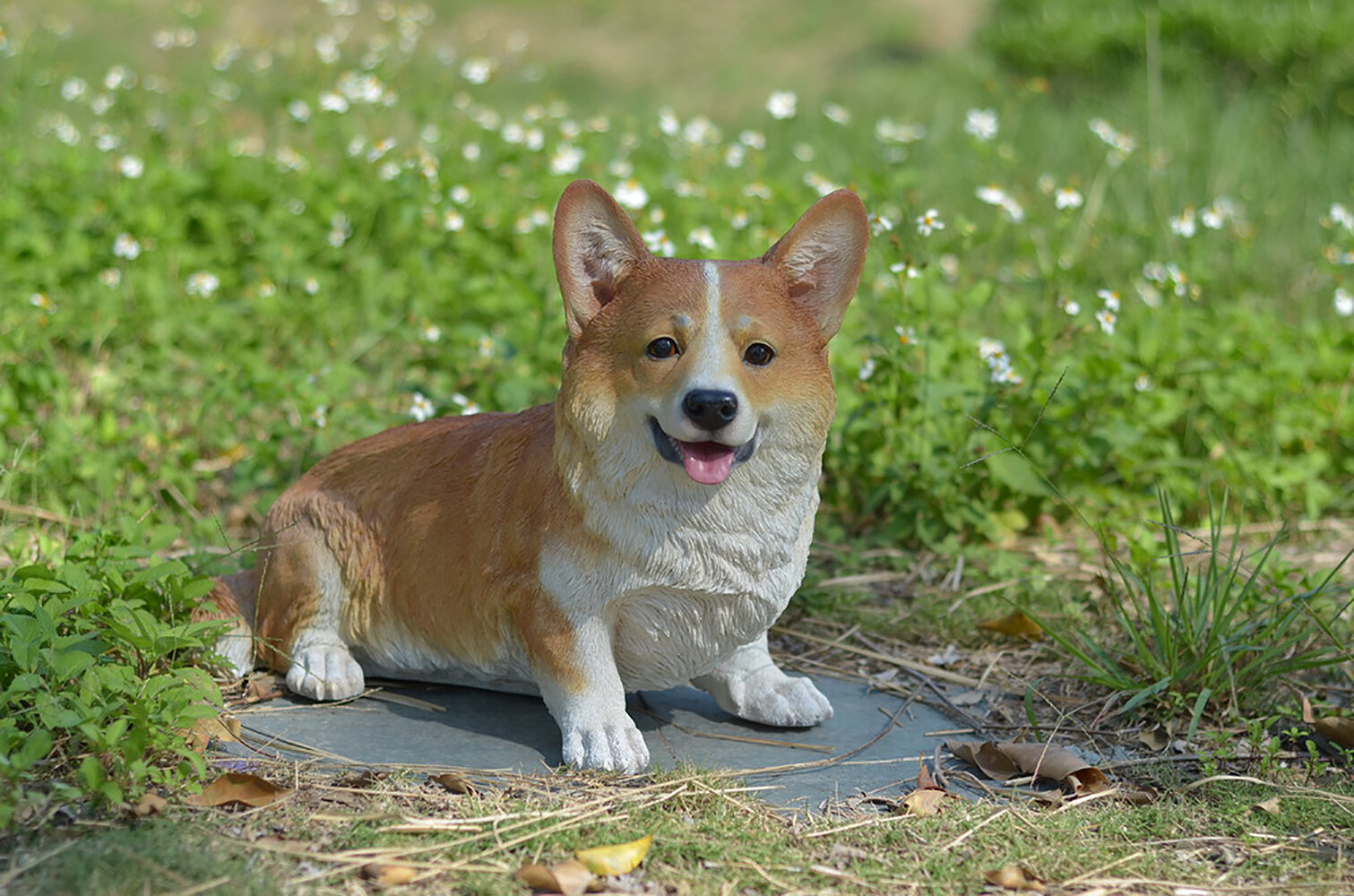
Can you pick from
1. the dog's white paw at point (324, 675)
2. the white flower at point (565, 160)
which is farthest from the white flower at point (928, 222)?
the dog's white paw at point (324, 675)

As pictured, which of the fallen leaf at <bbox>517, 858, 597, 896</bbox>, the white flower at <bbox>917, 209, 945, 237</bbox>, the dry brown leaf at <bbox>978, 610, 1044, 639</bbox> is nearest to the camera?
the fallen leaf at <bbox>517, 858, 597, 896</bbox>

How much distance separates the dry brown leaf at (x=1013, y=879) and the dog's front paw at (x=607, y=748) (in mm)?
723

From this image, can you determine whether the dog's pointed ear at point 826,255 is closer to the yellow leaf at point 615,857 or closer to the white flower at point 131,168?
the yellow leaf at point 615,857

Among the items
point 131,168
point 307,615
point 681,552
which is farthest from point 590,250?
point 131,168

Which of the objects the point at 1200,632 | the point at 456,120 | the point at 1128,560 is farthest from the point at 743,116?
the point at 1200,632

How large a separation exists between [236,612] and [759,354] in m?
1.50

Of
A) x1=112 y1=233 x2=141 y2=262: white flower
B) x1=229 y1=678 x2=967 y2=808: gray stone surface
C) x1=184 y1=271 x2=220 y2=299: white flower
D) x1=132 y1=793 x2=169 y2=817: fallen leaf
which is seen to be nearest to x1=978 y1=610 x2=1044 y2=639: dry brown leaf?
Result: x1=229 y1=678 x2=967 y2=808: gray stone surface

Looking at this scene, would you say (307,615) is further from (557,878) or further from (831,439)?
(831,439)

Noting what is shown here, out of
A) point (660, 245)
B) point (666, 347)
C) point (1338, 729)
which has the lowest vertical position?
point (1338, 729)

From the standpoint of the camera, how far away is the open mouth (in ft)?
8.82

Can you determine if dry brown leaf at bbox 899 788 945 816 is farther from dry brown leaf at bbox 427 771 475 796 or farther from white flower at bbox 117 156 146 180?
white flower at bbox 117 156 146 180

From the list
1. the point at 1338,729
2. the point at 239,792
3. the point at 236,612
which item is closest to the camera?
the point at 239,792

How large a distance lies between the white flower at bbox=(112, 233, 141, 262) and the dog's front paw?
9.77 feet

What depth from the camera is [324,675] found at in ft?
10.6
